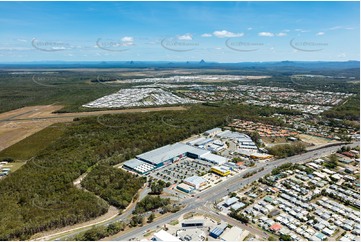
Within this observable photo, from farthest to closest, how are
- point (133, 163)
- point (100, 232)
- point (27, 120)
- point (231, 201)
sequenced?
point (27, 120) < point (133, 163) < point (231, 201) < point (100, 232)

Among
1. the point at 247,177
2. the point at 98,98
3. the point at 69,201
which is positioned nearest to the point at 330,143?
the point at 247,177

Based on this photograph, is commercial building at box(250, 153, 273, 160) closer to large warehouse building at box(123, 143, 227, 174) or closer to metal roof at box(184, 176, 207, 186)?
large warehouse building at box(123, 143, 227, 174)

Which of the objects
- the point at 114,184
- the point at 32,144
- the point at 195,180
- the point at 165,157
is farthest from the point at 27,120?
the point at 195,180

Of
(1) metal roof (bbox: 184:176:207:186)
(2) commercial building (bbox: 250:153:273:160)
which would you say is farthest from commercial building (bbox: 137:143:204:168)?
(2) commercial building (bbox: 250:153:273:160)

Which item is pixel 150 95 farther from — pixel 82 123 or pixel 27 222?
pixel 27 222

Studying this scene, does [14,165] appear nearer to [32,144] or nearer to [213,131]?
[32,144]

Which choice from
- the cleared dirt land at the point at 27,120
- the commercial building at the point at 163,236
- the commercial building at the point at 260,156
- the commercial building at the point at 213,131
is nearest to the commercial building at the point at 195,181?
the commercial building at the point at 163,236
